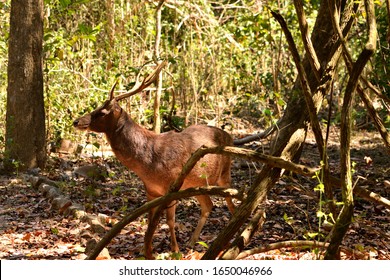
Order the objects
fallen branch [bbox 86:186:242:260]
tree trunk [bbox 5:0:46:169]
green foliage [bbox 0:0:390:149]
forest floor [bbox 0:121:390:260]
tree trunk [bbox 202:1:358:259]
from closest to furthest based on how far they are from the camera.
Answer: tree trunk [bbox 202:1:358:259], fallen branch [bbox 86:186:242:260], forest floor [bbox 0:121:390:260], tree trunk [bbox 5:0:46:169], green foliage [bbox 0:0:390:149]

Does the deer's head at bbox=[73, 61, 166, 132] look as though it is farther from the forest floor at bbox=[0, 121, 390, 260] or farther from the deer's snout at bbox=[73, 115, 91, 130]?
the forest floor at bbox=[0, 121, 390, 260]

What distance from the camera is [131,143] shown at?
7254 millimetres

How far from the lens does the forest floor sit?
680 centimetres

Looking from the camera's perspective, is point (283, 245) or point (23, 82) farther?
point (23, 82)

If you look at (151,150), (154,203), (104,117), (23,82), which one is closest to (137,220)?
(151,150)

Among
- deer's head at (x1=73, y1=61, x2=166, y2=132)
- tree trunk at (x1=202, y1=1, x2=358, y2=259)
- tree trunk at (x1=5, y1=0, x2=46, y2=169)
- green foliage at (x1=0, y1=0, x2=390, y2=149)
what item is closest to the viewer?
tree trunk at (x1=202, y1=1, x2=358, y2=259)

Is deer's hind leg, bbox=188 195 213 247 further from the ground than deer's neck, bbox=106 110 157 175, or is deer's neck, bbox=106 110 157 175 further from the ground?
deer's neck, bbox=106 110 157 175

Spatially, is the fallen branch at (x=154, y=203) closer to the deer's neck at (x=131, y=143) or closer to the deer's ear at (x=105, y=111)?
the deer's neck at (x=131, y=143)

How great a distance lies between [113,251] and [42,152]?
4.35 meters

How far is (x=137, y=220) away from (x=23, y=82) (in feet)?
12.0

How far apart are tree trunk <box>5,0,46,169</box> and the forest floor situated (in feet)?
1.62

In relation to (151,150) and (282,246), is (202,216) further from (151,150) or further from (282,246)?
(282,246)

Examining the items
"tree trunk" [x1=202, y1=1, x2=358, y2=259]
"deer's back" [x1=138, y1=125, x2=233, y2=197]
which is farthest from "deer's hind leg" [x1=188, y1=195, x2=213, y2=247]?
"tree trunk" [x1=202, y1=1, x2=358, y2=259]

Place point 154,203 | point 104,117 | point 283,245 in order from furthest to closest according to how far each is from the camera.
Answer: point 104,117
point 154,203
point 283,245
